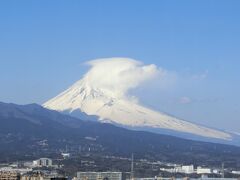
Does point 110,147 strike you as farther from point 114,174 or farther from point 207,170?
point 114,174

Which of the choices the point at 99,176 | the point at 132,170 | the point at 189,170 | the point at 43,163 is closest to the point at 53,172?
the point at 99,176

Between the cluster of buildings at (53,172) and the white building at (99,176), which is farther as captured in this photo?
the white building at (99,176)

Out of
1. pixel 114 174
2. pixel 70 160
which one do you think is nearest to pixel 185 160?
pixel 70 160

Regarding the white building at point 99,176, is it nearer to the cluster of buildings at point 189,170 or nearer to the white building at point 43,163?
the white building at point 43,163

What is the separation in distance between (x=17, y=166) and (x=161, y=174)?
68.7 ft

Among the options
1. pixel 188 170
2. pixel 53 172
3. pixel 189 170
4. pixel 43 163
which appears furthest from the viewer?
pixel 188 170

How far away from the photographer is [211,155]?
7825 inches

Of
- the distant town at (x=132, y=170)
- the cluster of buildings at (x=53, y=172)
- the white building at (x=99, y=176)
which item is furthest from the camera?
the distant town at (x=132, y=170)

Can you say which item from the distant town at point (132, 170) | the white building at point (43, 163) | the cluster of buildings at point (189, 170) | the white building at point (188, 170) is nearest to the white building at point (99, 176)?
the distant town at point (132, 170)

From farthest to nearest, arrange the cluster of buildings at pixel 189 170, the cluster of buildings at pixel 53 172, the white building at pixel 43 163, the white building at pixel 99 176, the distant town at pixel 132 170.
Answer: the cluster of buildings at pixel 189 170 < the white building at pixel 43 163 < the distant town at pixel 132 170 < the white building at pixel 99 176 < the cluster of buildings at pixel 53 172

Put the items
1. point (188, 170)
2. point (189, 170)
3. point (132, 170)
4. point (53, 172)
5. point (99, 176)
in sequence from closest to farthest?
point (99, 176), point (53, 172), point (132, 170), point (189, 170), point (188, 170)

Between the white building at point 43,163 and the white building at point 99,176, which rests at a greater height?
the white building at point 43,163

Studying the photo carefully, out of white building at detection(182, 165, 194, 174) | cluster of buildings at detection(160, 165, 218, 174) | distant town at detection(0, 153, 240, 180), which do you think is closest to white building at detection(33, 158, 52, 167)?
distant town at detection(0, 153, 240, 180)

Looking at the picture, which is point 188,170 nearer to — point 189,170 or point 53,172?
point 189,170
